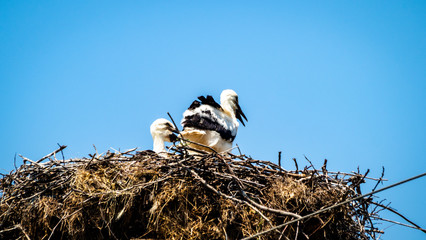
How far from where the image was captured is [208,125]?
473 centimetres

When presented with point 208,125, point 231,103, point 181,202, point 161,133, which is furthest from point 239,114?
point 181,202

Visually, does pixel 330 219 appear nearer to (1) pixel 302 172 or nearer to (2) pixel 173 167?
(1) pixel 302 172

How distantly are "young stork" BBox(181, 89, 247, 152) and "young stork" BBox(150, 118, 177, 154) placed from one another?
6.9 inches

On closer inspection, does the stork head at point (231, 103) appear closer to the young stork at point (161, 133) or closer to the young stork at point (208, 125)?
the young stork at point (208, 125)

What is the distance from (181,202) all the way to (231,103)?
2.24 m

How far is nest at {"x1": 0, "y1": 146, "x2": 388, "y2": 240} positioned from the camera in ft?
10.7

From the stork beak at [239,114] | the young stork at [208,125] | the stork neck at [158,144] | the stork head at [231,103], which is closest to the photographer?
the young stork at [208,125]

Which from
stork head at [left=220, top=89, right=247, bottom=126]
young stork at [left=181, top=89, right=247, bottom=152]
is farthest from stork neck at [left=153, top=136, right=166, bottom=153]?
stork head at [left=220, top=89, right=247, bottom=126]

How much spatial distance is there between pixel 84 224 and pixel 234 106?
256 cm

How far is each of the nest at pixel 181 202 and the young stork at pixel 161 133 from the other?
1.18 m

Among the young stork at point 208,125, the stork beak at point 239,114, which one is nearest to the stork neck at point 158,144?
the young stork at point 208,125

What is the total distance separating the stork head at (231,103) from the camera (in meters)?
5.43

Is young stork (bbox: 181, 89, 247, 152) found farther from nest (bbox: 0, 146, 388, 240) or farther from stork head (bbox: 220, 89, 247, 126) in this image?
nest (bbox: 0, 146, 388, 240)

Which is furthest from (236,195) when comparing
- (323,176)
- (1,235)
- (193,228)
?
(1,235)
